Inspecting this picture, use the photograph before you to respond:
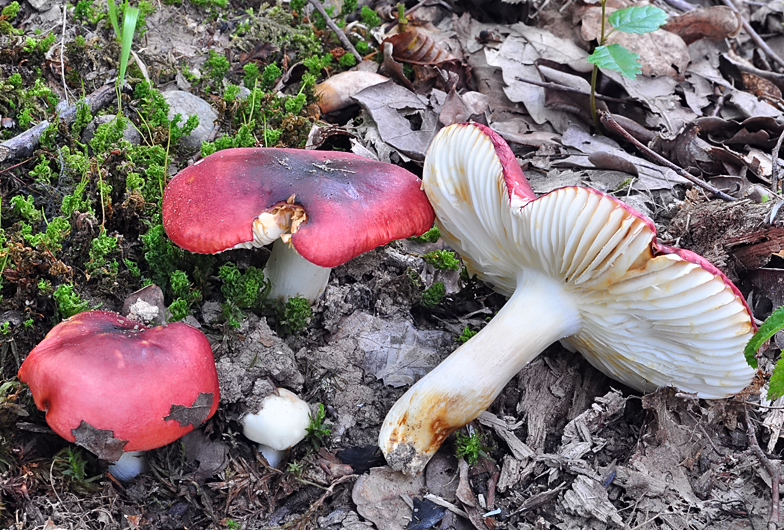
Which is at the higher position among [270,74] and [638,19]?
[638,19]

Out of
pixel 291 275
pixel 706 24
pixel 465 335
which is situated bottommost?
pixel 465 335

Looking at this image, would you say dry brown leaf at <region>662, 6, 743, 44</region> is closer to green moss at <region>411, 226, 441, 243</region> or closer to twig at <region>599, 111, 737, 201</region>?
twig at <region>599, 111, 737, 201</region>

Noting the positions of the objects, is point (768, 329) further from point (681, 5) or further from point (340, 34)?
point (681, 5)

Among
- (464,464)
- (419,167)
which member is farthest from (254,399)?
(419,167)

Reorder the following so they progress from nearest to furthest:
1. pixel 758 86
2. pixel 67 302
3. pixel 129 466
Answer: pixel 129 466
pixel 67 302
pixel 758 86

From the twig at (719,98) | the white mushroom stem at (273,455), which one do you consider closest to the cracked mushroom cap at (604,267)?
the white mushroom stem at (273,455)

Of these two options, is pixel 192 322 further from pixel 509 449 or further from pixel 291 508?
pixel 509 449

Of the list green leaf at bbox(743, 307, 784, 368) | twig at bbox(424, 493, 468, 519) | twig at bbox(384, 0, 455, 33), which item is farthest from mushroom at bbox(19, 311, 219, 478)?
twig at bbox(384, 0, 455, 33)

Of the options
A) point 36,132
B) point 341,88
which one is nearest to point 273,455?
point 36,132
